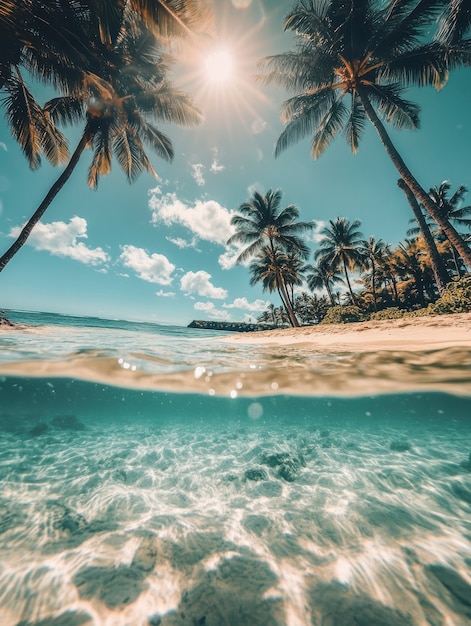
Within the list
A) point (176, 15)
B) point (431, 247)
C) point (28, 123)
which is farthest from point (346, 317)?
point (28, 123)

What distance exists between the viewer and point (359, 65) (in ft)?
36.9

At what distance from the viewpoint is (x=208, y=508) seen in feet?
11.9

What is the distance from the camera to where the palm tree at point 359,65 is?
10.1 metres

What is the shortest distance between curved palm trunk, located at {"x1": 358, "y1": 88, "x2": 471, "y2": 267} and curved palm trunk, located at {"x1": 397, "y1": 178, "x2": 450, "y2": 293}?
0.55 meters

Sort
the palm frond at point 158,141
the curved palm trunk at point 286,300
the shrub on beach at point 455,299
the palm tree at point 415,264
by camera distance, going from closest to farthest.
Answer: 1. the shrub on beach at point 455,299
2. the palm frond at point 158,141
3. the curved palm trunk at point 286,300
4. the palm tree at point 415,264

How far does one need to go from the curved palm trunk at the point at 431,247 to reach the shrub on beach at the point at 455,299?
44cm

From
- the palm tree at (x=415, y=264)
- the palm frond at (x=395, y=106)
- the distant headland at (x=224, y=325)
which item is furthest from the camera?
the distant headland at (x=224, y=325)

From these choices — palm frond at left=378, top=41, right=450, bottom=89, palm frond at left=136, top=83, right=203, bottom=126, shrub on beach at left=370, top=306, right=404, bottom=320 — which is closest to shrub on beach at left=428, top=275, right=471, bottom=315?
shrub on beach at left=370, top=306, right=404, bottom=320

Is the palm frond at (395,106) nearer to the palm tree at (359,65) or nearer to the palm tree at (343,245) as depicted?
the palm tree at (359,65)

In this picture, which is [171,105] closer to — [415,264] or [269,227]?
[269,227]

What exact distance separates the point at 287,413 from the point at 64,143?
1527 centimetres

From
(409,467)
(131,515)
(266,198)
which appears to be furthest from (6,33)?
(266,198)

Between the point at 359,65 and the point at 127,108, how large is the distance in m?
10.8

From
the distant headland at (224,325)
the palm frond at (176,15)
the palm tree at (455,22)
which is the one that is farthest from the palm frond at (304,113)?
the distant headland at (224,325)
